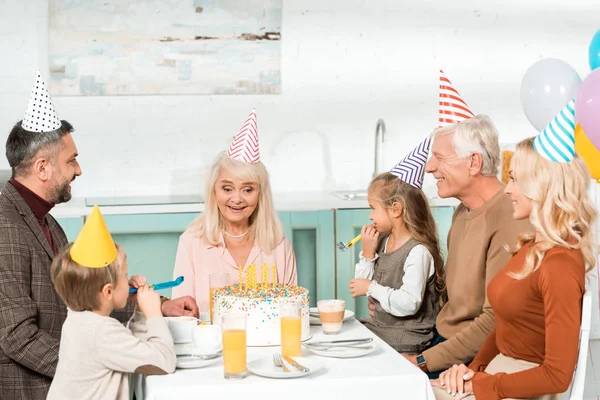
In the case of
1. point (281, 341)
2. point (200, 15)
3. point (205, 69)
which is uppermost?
point (200, 15)

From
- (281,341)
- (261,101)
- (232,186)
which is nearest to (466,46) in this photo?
(261,101)

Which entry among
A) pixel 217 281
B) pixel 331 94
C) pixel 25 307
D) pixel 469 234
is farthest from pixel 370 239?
pixel 331 94

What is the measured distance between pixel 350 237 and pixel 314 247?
6.9 inches

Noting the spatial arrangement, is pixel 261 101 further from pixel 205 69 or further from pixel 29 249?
pixel 29 249

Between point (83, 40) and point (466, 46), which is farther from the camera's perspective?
point (466, 46)

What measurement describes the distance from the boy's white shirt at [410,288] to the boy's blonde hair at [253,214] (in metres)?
0.38

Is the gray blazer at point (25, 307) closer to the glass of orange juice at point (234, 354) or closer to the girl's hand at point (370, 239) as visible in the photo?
the glass of orange juice at point (234, 354)

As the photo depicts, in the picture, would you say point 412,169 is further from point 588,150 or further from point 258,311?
point 258,311

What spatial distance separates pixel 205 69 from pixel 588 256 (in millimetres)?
2760

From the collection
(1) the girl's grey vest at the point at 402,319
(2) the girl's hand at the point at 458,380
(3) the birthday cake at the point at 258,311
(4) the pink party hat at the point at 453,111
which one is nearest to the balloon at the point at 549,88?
(4) the pink party hat at the point at 453,111

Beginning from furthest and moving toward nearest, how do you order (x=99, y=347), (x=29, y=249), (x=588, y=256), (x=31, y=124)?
(x=31, y=124) → (x=29, y=249) → (x=588, y=256) → (x=99, y=347)

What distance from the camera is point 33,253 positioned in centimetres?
216

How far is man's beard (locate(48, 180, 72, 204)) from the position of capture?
2.33m

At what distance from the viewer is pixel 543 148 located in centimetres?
199
